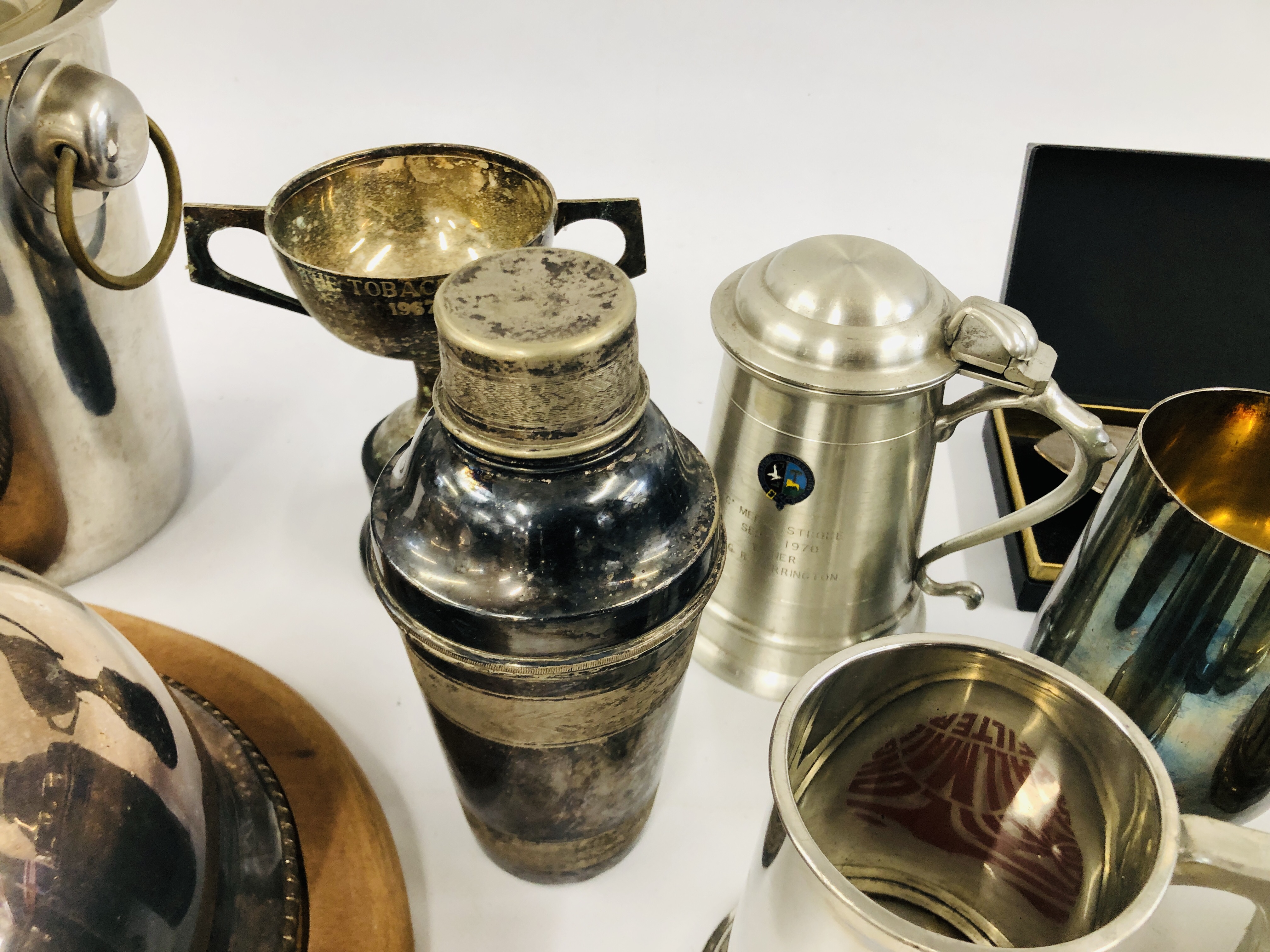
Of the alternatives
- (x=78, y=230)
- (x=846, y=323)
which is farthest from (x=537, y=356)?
(x=78, y=230)

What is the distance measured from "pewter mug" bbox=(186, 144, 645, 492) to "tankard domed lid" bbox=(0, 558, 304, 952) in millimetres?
338

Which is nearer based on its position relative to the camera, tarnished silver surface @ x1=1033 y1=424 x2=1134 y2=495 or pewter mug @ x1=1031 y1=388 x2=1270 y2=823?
pewter mug @ x1=1031 y1=388 x2=1270 y2=823

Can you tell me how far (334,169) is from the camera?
108 centimetres

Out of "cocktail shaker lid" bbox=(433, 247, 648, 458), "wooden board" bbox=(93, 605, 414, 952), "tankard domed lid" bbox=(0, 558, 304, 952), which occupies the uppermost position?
"cocktail shaker lid" bbox=(433, 247, 648, 458)

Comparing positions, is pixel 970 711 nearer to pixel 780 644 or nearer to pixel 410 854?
pixel 780 644

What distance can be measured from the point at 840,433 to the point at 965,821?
309 millimetres

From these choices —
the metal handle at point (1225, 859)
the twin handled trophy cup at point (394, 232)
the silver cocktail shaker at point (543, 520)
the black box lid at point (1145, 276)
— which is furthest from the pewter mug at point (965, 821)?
the black box lid at point (1145, 276)

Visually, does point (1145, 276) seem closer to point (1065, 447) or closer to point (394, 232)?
point (1065, 447)

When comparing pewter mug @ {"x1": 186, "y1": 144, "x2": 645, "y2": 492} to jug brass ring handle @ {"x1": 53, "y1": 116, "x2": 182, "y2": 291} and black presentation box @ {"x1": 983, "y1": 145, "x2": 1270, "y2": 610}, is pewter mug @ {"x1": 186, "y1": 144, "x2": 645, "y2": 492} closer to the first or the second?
jug brass ring handle @ {"x1": 53, "y1": 116, "x2": 182, "y2": 291}

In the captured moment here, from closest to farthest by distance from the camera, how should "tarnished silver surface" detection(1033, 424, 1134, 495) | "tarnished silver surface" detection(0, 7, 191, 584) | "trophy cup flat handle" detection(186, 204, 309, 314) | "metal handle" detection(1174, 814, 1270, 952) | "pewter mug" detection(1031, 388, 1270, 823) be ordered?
"metal handle" detection(1174, 814, 1270, 952) → "pewter mug" detection(1031, 388, 1270, 823) → "tarnished silver surface" detection(0, 7, 191, 584) → "trophy cup flat handle" detection(186, 204, 309, 314) → "tarnished silver surface" detection(1033, 424, 1134, 495)

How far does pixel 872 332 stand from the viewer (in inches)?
31.5

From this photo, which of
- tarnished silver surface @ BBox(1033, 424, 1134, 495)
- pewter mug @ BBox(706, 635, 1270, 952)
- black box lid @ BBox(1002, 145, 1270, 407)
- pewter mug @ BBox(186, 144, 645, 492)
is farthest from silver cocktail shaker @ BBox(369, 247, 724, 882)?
black box lid @ BBox(1002, 145, 1270, 407)

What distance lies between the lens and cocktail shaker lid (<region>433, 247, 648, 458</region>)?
558 millimetres

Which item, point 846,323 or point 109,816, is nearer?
point 109,816
